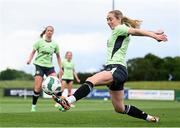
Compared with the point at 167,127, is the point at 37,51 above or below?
above

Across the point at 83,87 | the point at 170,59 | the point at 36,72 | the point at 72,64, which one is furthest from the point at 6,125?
the point at 170,59

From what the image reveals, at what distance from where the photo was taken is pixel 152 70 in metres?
121

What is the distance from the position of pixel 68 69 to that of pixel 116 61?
16.0 meters

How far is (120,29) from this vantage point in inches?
495

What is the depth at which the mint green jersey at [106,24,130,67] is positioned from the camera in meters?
12.5

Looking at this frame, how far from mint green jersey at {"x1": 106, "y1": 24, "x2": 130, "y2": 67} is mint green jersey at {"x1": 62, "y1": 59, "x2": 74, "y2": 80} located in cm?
1529

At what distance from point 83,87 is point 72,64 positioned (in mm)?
16887

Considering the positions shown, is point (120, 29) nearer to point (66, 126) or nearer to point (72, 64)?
point (66, 126)

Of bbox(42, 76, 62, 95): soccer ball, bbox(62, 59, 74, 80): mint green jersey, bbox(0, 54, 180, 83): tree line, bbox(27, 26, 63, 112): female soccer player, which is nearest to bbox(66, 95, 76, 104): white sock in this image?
bbox(42, 76, 62, 95): soccer ball

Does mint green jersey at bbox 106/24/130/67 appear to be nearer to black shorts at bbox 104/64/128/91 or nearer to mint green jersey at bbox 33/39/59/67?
black shorts at bbox 104/64/128/91

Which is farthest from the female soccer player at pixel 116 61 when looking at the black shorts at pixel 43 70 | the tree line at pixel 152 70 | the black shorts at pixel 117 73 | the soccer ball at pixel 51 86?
the tree line at pixel 152 70

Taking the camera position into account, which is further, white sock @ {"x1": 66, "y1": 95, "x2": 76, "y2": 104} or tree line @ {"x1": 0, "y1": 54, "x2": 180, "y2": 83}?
tree line @ {"x1": 0, "y1": 54, "x2": 180, "y2": 83}

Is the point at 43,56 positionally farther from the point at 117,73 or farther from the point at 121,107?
the point at 117,73

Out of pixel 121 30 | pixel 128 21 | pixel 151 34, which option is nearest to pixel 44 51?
pixel 128 21
